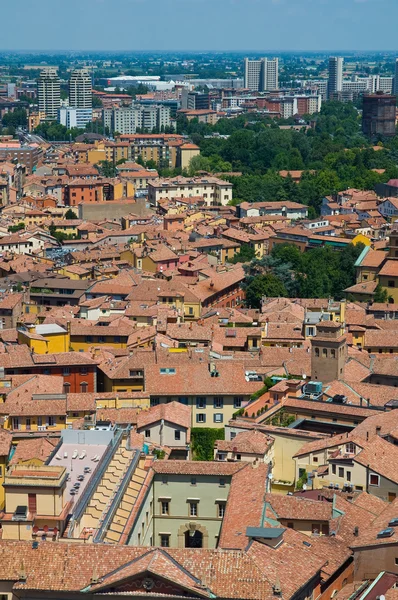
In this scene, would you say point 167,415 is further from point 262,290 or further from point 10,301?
point 262,290

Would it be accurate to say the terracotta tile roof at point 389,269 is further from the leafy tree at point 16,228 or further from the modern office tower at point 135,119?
Answer: the modern office tower at point 135,119

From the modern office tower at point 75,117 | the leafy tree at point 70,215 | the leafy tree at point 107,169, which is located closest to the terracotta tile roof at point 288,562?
the leafy tree at point 70,215

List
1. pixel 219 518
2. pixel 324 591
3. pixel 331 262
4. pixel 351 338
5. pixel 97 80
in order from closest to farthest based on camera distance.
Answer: pixel 324 591 → pixel 219 518 → pixel 351 338 → pixel 331 262 → pixel 97 80

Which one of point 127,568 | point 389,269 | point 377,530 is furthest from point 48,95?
→ point 127,568

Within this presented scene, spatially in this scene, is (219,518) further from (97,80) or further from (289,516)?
(97,80)

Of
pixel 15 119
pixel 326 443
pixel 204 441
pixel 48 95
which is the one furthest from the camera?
pixel 48 95

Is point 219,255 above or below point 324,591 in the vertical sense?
below

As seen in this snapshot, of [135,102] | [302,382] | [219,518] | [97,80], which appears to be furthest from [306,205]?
[97,80]

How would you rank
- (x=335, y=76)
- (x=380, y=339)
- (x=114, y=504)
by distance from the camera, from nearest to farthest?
1. (x=114, y=504)
2. (x=380, y=339)
3. (x=335, y=76)
